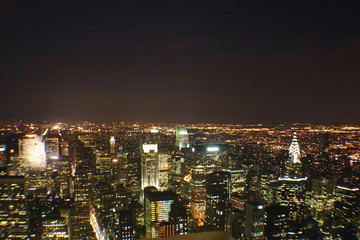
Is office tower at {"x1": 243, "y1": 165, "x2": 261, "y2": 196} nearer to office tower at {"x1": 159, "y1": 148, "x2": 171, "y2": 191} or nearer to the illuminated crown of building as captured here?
the illuminated crown of building

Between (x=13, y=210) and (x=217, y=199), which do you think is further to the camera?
(x=217, y=199)

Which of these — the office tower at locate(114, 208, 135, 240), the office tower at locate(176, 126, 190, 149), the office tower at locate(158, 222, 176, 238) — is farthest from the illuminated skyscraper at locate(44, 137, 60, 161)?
the office tower at locate(176, 126, 190, 149)

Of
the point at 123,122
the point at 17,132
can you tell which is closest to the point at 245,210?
the point at 17,132

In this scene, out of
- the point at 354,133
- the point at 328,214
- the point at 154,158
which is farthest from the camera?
the point at 154,158

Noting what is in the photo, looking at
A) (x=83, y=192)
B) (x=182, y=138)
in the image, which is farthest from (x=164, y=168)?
(x=83, y=192)

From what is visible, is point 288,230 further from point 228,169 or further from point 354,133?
point 228,169

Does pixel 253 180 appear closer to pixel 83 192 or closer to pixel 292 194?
pixel 292 194
